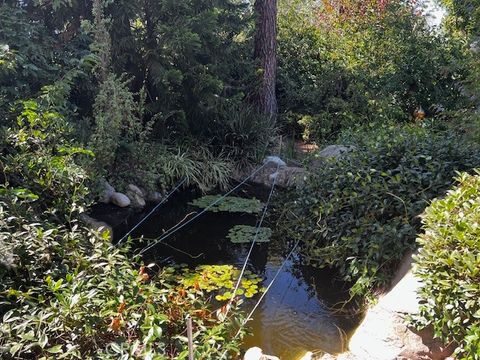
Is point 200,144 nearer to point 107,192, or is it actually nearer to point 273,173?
point 273,173

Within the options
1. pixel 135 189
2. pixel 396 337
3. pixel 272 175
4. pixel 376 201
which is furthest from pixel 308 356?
pixel 272 175

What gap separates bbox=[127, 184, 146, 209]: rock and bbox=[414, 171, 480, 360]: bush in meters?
3.27

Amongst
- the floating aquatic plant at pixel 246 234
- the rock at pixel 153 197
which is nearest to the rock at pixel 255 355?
the floating aquatic plant at pixel 246 234

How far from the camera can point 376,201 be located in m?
3.46

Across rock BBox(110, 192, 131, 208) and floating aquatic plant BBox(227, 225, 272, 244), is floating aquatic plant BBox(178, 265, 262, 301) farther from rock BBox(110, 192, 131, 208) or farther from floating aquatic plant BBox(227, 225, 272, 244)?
rock BBox(110, 192, 131, 208)

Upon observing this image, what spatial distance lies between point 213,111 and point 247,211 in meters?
1.78

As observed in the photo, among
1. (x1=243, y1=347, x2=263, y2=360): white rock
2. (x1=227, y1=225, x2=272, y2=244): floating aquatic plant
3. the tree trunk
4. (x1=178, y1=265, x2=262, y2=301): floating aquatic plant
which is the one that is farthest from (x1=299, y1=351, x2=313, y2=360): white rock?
the tree trunk

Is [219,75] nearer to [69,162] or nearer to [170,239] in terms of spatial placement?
[170,239]

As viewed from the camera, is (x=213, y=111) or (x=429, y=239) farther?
(x=213, y=111)

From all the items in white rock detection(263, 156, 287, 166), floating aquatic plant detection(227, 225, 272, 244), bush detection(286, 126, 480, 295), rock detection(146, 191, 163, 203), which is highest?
bush detection(286, 126, 480, 295)

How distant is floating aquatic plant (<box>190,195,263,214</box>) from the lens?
5160 mm

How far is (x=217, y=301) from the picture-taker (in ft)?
10.9

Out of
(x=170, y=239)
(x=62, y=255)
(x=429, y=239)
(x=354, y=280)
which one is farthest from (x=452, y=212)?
(x=170, y=239)

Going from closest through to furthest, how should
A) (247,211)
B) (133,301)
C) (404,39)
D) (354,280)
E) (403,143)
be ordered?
Result: (133,301), (354,280), (403,143), (247,211), (404,39)
